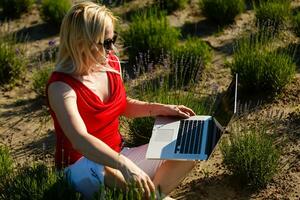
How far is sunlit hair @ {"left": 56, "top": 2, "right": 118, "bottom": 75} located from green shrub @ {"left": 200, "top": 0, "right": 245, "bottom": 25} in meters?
3.24

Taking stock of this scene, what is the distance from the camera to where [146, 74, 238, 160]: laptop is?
345 cm

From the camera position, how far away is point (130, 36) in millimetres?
5852

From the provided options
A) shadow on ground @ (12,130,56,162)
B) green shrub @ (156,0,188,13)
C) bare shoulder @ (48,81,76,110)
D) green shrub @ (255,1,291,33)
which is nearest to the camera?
bare shoulder @ (48,81,76,110)

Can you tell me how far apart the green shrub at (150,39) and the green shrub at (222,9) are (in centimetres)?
81

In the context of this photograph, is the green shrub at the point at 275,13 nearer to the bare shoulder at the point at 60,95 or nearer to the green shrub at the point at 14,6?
the green shrub at the point at 14,6

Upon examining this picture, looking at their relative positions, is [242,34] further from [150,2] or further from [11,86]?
[11,86]

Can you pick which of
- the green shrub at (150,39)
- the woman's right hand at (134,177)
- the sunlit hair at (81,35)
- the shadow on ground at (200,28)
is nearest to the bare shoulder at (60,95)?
the sunlit hair at (81,35)

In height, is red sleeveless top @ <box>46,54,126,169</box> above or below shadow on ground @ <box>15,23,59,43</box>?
above

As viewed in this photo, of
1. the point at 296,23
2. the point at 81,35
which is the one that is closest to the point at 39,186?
the point at 81,35

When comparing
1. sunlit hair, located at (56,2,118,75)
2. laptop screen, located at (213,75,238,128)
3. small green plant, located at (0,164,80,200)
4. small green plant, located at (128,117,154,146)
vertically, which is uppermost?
sunlit hair, located at (56,2,118,75)

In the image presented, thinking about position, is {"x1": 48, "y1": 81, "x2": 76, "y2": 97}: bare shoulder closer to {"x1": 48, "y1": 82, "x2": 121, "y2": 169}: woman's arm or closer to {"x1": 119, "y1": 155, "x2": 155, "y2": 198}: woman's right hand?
{"x1": 48, "y1": 82, "x2": 121, "y2": 169}: woman's arm

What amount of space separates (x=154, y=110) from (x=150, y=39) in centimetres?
196

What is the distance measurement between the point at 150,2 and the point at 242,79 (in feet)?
7.91

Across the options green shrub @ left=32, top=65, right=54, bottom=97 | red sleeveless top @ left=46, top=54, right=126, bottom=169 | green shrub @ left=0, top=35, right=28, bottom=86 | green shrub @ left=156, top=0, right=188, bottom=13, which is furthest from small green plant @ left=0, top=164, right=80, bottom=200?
green shrub @ left=156, top=0, right=188, bottom=13
